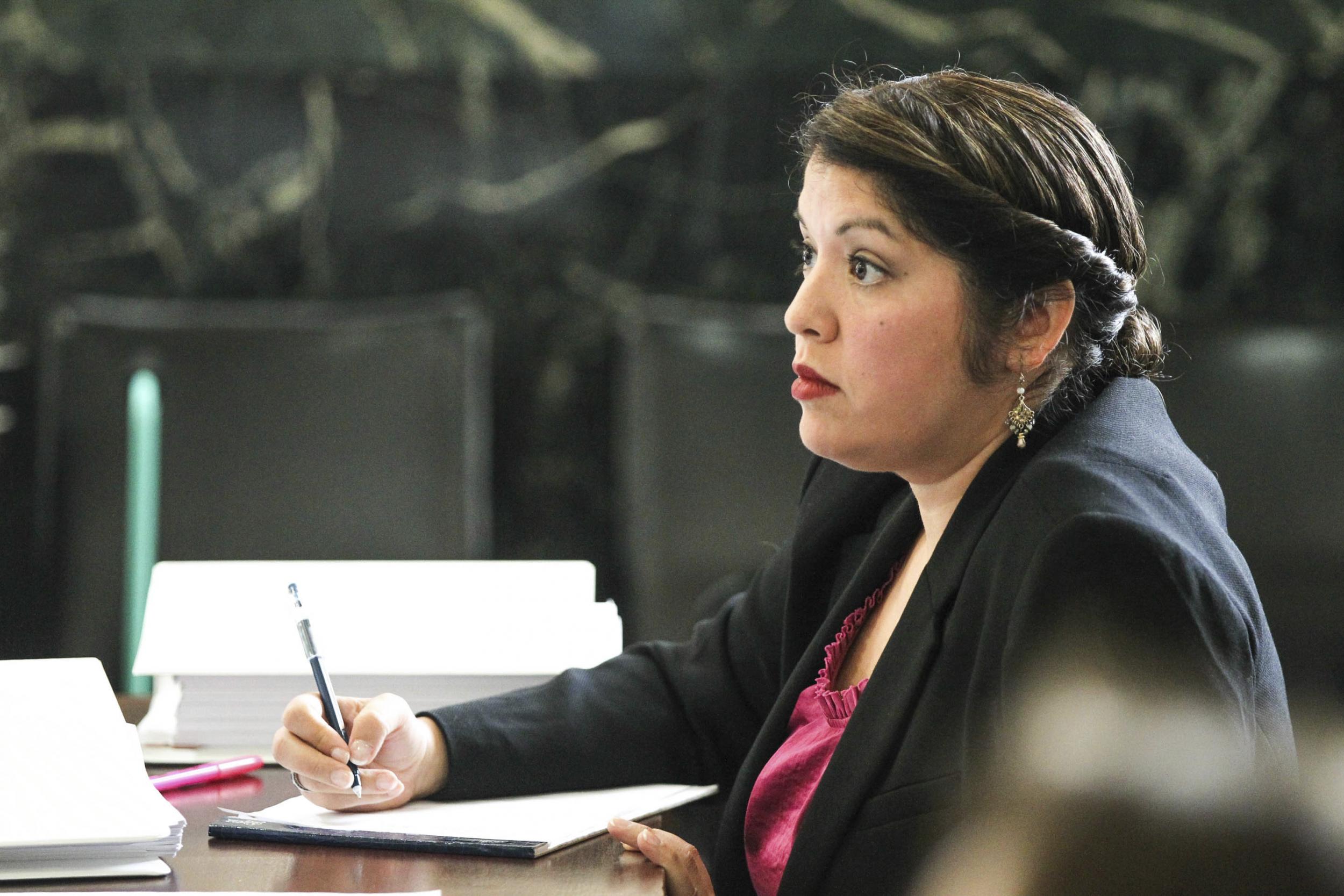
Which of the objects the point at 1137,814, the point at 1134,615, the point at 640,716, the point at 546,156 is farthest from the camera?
the point at 546,156

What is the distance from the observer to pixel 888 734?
1.09 m

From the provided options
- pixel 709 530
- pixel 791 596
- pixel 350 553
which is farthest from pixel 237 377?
pixel 791 596

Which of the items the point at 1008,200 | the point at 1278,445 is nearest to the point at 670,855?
the point at 1008,200

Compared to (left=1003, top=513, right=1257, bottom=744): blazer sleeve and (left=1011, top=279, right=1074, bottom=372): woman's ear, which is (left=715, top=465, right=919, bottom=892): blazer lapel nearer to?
(left=1011, top=279, right=1074, bottom=372): woman's ear

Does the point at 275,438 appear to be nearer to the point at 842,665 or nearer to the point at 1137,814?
the point at 842,665

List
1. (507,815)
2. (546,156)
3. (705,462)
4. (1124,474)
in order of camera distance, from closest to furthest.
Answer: (1124,474)
(507,815)
(705,462)
(546,156)

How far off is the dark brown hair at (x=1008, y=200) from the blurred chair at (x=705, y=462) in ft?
4.12

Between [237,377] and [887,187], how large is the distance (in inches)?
64.6

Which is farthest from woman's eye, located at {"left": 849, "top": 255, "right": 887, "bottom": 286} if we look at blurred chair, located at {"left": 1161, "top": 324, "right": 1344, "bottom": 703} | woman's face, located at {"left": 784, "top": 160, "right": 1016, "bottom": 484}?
blurred chair, located at {"left": 1161, "top": 324, "right": 1344, "bottom": 703}

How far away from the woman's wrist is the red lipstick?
16.5 inches

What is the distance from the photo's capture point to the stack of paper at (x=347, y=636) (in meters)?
1.34

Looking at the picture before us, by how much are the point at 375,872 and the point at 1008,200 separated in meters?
0.68

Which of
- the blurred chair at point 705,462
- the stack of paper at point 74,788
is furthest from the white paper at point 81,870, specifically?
the blurred chair at point 705,462

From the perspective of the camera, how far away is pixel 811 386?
1.24 m
